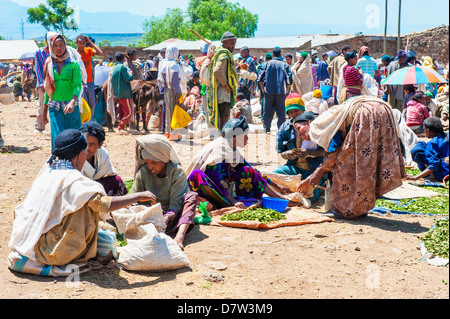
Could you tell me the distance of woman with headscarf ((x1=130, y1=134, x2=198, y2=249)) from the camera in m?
4.79

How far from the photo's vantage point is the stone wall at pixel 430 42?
1104 inches

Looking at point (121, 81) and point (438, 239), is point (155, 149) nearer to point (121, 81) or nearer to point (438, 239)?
point (438, 239)

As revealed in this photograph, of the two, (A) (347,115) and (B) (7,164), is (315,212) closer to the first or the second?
(A) (347,115)

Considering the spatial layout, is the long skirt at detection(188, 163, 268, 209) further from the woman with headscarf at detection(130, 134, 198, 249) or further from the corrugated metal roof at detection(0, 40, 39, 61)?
the corrugated metal roof at detection(0, 40, 39, 61)

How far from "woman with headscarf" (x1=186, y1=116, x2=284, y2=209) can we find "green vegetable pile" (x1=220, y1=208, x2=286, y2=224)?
20 cm

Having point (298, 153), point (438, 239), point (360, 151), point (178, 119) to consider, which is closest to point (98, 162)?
point (298, 153)

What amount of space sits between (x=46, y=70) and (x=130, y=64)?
597cm

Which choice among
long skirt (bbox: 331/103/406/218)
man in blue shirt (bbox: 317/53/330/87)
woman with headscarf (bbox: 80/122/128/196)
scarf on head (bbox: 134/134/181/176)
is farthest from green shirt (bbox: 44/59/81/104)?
man in blue shirt (bbox: 317/53/330/87)

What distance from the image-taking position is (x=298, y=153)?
6.28 metres

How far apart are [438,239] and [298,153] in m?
2.04

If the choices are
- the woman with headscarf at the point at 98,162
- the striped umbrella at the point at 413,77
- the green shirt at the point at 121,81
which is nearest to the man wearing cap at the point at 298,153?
the woman with headscarf at the point at 98,162

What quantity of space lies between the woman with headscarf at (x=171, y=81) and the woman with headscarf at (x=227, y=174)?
5519 millimetres
